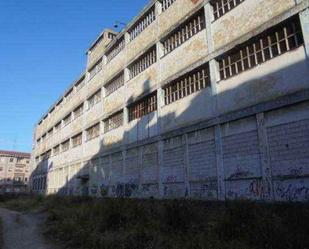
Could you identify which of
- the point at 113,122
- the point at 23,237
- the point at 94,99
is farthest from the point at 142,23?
the point at 23,237

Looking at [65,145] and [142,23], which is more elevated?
[142,23]

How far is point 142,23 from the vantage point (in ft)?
73.7

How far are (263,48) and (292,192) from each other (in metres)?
5.96

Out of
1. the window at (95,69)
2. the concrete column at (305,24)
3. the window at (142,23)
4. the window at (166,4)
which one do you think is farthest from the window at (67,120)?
the concrete column at (305,24)

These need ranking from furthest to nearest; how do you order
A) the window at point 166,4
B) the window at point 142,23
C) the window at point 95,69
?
1. the window at point 95,69
2. the window at point 142,23
3. the window at point 166,4

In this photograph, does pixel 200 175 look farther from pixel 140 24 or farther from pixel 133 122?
pixel 140 24

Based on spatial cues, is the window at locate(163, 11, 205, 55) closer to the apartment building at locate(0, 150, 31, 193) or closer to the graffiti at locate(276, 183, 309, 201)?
the graffiti at locate(276, 183, 309, 201)

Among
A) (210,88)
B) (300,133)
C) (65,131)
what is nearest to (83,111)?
(65,131)

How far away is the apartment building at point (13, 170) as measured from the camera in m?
75.9

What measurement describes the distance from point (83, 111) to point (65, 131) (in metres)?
6.55

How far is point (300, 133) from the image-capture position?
423 inches

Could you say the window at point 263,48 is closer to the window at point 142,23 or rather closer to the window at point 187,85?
the window at point 187,85

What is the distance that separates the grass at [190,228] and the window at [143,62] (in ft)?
36.2

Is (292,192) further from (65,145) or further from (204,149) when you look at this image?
(65,145)
